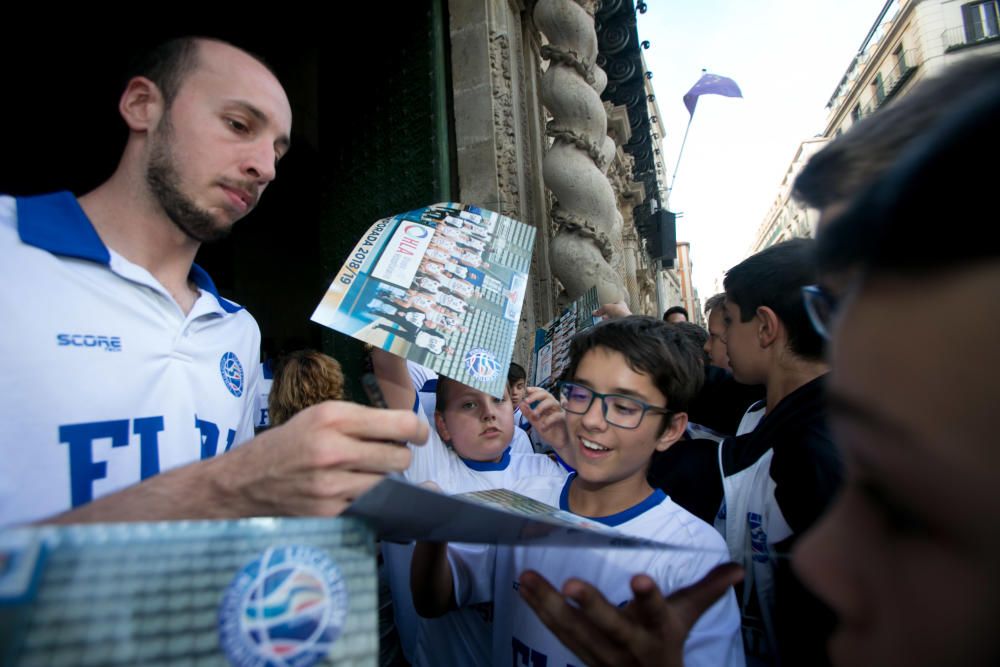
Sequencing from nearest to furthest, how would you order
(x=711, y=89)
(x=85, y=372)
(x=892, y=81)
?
(x=85, y=372) < (x=711, y=89) < (x=892, y=81)

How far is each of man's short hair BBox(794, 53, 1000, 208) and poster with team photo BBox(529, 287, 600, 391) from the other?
3.89 feet

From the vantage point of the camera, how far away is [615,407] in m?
1.40

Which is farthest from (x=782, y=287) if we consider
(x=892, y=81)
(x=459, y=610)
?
(x=892, y=81)

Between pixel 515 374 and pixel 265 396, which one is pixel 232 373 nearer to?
pixel 515 374

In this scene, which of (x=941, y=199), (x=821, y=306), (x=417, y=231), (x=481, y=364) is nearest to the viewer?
(x=941, y=199)

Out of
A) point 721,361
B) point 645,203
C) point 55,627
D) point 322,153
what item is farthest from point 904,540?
point 645,203

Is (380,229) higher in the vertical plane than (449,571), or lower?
higher

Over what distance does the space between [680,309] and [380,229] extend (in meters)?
4.37

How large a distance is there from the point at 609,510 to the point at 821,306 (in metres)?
0.80

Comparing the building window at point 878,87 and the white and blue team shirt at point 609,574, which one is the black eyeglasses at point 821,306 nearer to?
the white and blue team shirt at point 609,574

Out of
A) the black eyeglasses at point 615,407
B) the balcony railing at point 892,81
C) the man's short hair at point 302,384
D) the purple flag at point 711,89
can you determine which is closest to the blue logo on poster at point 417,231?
the black eyeglasses at point 615,407

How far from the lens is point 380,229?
1.24m

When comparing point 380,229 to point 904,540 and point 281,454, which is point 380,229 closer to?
point 281,454

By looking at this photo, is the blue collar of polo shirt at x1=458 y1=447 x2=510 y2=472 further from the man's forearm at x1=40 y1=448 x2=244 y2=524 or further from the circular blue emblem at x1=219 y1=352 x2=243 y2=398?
the man's forearm at x1=40 y1=448 x2=244 y2=524
